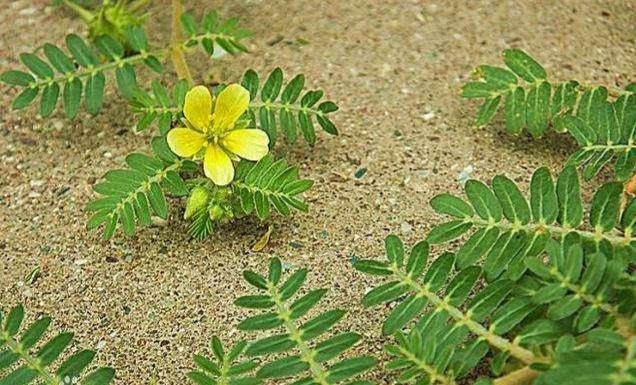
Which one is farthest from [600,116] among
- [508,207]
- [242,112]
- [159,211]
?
[159,211]

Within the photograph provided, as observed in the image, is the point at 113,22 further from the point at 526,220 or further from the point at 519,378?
the point at 519,378

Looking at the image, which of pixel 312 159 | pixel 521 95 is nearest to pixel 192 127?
pixel 312 159

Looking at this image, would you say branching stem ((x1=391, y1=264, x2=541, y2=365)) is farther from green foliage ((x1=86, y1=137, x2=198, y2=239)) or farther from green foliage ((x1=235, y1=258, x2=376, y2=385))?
green foliage ((x1=86, y1=137, x2=198, y2=239))

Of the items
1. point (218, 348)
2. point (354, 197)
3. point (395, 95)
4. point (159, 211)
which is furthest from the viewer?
point (395, 95)

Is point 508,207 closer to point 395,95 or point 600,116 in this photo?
point 600,116

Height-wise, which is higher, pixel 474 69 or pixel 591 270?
pixel 591 270
